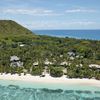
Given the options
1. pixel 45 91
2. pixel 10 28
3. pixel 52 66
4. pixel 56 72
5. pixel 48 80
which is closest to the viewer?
pixel 45 91

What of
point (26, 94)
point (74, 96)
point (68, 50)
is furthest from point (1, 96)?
point (68, 50)

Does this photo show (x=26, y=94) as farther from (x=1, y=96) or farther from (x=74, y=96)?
(x=74, y=96)

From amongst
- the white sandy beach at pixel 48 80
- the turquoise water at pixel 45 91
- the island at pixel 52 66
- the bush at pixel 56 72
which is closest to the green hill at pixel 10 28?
→ the island at pixel 52 66

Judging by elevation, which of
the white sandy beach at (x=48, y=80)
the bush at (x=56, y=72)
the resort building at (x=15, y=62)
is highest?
the resort building at (x=15, y=62)

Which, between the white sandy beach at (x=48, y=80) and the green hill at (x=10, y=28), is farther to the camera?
the green hill at (x=10, y=28)

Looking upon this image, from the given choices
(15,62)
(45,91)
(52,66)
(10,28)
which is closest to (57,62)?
(52,66)

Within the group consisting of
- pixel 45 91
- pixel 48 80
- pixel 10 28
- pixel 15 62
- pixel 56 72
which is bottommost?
pixel 48 80

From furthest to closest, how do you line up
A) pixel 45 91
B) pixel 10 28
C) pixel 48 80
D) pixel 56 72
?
pixel 10 28 < pixel 56 72 < pixel 48 80 < pixel 45 91

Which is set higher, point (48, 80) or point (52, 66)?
point (52, 66)

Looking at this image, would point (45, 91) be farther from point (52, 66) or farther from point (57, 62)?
point (57, 62)

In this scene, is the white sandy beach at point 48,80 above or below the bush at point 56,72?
below

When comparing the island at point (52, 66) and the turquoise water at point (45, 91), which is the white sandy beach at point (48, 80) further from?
the turquoise water at point (45, 91)
